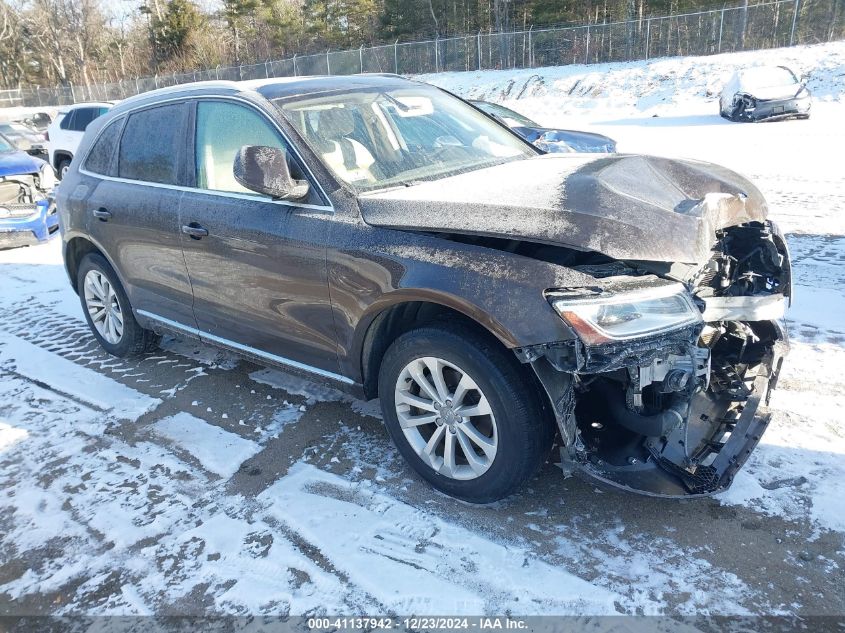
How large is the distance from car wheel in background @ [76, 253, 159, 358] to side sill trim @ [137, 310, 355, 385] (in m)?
0.31

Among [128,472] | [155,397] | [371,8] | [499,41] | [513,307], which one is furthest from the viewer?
[371,8]

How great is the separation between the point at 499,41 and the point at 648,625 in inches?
1292

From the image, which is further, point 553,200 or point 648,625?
point 553,200

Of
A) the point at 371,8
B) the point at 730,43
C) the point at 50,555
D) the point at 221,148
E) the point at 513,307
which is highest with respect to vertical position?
the point at 371,8

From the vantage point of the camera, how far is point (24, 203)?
29.3 feet

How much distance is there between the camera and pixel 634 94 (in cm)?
2348

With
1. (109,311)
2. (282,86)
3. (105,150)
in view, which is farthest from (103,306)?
(282,86)

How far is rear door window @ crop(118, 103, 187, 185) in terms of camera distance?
3.99 meters

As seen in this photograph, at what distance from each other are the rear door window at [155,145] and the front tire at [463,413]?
6.81 feet

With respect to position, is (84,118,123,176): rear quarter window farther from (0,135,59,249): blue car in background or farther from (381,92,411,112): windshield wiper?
(0,135,59,249): blue car in background

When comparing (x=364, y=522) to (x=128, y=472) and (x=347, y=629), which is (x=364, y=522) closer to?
(x=347, y=629)

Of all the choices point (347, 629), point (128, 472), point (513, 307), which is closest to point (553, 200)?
point (513, 307)

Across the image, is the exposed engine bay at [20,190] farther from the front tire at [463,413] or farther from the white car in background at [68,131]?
the front tire at [463,413]

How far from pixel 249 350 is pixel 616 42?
29.3 metres
